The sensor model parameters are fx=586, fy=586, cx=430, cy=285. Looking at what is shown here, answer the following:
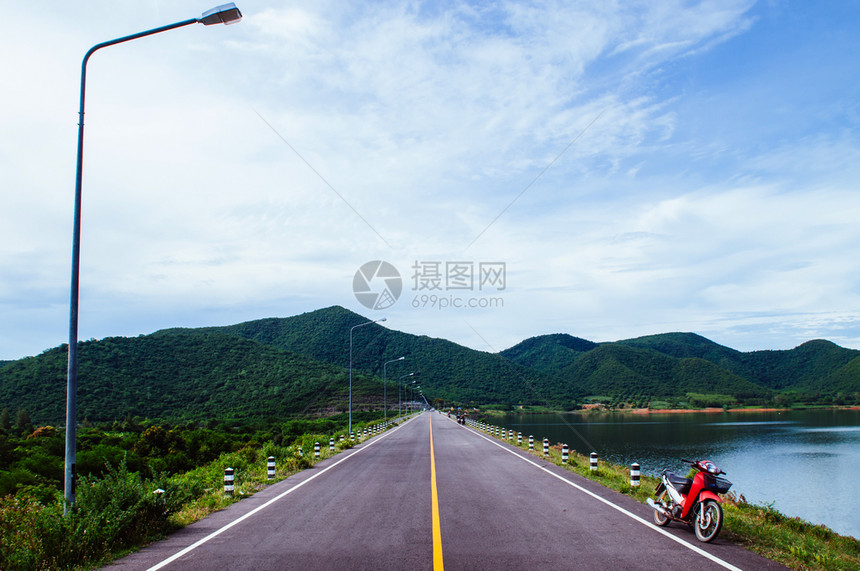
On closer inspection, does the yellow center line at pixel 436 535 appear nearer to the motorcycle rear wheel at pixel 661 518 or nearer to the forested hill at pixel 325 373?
the motorcycle rear wheel at pixel 661 518

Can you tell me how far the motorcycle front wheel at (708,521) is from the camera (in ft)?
27.4

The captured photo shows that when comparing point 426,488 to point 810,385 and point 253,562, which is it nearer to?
point 253,562

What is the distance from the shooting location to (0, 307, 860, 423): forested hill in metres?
78.5

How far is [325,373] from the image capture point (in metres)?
113

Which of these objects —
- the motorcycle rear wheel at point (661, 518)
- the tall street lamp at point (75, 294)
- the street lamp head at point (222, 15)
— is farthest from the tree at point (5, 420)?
the motorcycle rear wheel at point (661, 518)

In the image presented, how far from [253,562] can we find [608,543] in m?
4.88

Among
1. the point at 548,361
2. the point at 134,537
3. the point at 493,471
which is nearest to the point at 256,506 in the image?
the point at 134,537

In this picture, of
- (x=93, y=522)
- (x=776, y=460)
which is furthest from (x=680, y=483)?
(x=776, y=460)

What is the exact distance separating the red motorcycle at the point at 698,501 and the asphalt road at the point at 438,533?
0.73ft

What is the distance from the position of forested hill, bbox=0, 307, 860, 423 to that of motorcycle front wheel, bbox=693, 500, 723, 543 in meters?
72.8

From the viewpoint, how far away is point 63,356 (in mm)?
81875

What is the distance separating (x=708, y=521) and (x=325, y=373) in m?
108

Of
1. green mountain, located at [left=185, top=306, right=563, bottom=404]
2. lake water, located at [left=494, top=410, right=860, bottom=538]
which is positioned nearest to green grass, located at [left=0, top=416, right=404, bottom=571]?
lake water, located at [left=494, top=410, right=860, bottom=538]

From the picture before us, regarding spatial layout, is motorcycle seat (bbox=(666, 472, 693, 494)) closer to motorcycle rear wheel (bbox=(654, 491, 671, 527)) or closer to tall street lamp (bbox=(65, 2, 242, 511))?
motorcycle rear wheel (bbox=(654, 491, 671, 527))
